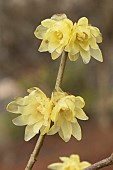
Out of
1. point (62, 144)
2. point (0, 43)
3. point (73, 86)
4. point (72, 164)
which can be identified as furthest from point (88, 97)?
point (72, 164)

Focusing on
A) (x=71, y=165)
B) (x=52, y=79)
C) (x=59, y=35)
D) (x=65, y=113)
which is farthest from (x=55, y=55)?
(x=52, y=79)

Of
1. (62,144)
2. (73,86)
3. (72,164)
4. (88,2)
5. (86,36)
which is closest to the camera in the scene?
(86,36)

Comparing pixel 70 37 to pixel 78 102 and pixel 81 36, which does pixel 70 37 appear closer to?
pixel 81 36

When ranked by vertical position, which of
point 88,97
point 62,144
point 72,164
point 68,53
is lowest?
point 72,164

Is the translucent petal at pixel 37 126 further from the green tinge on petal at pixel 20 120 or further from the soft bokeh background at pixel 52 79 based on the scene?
the soft bokeh background at pixel 52 79

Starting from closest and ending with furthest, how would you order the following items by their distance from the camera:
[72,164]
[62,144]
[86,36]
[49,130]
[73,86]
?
[49,130], [86,36], [72,164], [62,144], [73,86]

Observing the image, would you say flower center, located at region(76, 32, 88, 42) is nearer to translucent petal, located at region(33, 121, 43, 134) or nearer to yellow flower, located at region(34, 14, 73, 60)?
yellow flower, located at region(34, 14, 73, 60)

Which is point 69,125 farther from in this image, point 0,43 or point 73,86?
point 73,86

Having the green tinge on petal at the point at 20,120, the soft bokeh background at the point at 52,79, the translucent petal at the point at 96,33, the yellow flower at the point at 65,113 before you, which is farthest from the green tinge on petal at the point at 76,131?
the soft bokeh background at the point at 52,79
